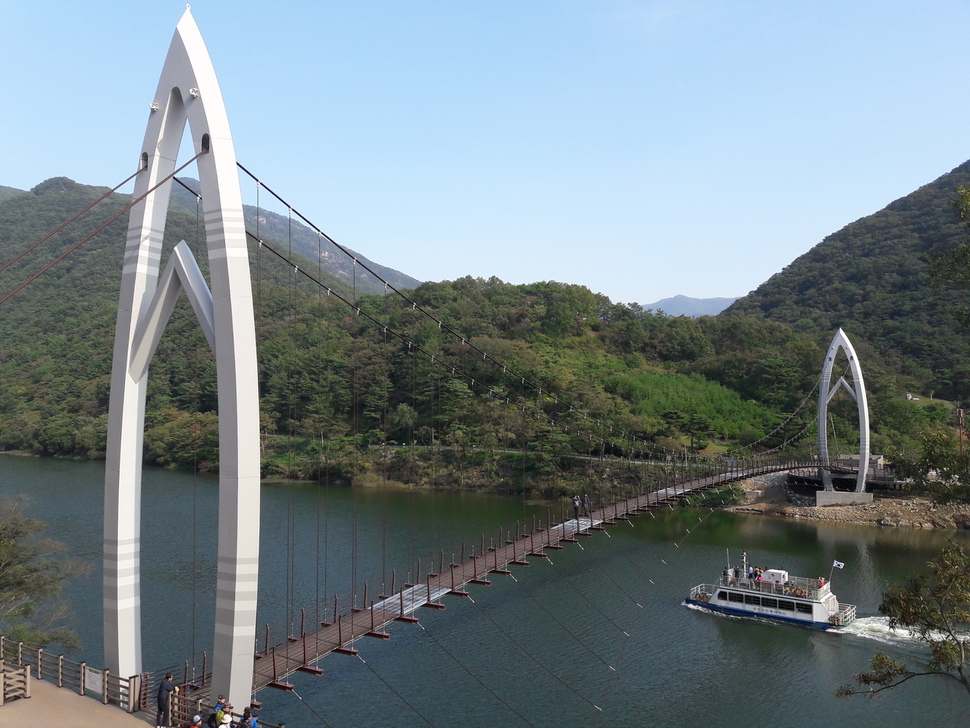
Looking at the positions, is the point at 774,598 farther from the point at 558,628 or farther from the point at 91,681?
the point at 91,681

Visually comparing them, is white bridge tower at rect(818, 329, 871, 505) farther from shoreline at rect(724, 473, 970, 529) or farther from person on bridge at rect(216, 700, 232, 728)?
person on bridge at rect(216, 700, 232, 728)

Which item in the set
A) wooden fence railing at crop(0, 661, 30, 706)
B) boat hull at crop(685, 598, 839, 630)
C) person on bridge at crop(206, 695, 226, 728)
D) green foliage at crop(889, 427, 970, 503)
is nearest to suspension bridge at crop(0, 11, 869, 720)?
person on bridge at crop(206, 695, 226, 728)

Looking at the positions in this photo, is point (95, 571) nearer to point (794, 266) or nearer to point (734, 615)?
point (734, 615)

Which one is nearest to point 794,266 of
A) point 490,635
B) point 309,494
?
point 309,494

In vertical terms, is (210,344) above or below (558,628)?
above

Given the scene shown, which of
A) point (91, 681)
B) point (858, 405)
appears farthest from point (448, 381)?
point (91, 681)

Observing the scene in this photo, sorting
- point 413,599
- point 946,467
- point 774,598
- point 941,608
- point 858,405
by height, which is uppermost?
point 946,467
